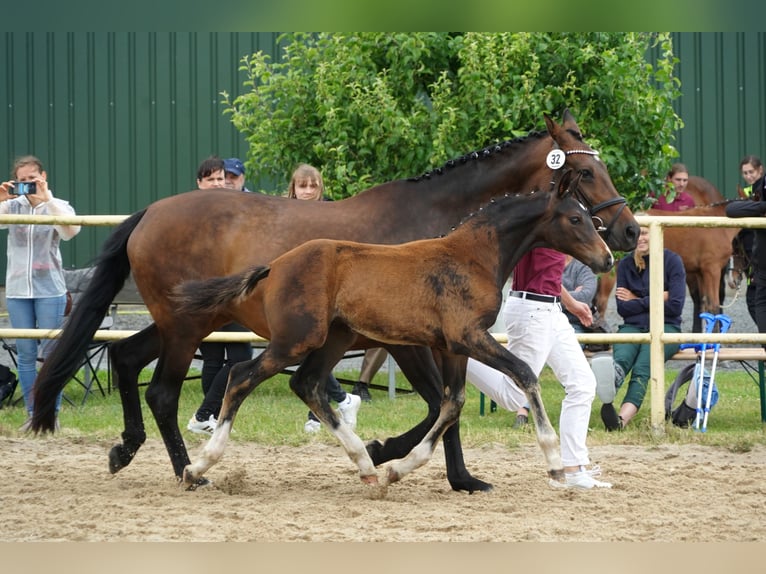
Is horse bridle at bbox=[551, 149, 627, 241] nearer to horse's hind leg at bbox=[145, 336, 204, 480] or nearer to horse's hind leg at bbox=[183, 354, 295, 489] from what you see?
horse's hind leg at bbox=[183, 354, 295, 489]

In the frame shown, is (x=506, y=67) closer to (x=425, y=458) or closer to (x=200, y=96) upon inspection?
(x=425, y=458)

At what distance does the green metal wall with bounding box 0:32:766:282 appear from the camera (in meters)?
13.6

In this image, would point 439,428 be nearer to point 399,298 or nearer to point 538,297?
point 399,298

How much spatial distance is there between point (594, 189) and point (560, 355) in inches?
32.1

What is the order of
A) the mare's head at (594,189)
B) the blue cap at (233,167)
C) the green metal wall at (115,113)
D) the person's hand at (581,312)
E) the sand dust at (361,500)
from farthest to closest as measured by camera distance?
the green metal wall at (115,113), the blue cap at (233,167), the person's hand at (581,312), the mare's head at (594,189), the sand dust at (361,500)

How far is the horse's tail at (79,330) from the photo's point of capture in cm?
507

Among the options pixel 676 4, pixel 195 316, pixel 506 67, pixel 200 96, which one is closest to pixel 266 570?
pixel 676 4

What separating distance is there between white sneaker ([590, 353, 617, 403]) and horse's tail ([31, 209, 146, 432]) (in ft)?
10.1

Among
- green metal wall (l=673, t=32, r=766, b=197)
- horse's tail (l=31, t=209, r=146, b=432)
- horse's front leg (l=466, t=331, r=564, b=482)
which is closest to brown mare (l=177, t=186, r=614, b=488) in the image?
horse's front leg (l=466, t=331, r=564, b=482)

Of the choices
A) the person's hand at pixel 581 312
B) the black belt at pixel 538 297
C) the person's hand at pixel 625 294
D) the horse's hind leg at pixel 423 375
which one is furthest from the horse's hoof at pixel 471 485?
the person's hand at pixel 625 294

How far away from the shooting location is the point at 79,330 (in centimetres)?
511

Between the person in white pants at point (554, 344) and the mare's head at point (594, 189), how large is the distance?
0.27 metres

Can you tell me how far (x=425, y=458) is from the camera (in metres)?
4.38

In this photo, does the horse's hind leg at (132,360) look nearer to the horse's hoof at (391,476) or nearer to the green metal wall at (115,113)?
the horse's hoof at (391,476)
